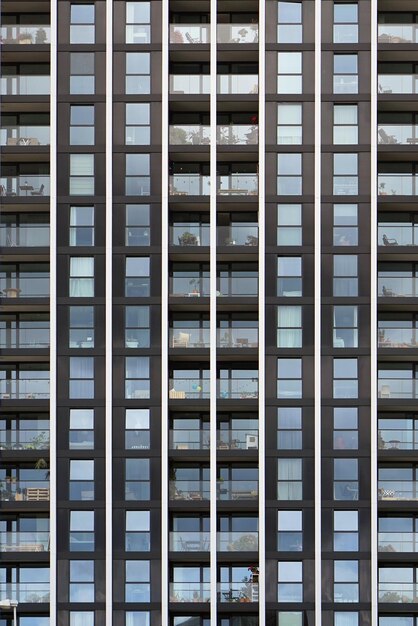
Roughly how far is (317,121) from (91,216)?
9.60 metres

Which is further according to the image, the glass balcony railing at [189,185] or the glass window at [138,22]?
the glass window at [138,22]

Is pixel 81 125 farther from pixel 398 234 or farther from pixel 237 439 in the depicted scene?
pixel 237 439

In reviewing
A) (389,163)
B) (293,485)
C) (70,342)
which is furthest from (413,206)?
(70,342)

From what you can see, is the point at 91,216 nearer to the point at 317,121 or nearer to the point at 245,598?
the point at 317,121

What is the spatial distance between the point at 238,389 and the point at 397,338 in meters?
6.58

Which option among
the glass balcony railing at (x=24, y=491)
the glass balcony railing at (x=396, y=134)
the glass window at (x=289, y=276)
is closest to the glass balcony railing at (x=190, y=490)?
the glass balcony railing at (x=24, y=491)

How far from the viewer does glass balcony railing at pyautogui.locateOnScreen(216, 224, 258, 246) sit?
3931cm

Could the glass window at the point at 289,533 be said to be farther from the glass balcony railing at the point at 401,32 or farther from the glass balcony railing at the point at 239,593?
the glass balcony railing at the point at 401,32

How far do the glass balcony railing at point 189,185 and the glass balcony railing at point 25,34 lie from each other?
7.58 m

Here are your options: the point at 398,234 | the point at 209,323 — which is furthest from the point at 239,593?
the point at 398,234

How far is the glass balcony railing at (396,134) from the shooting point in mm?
39456

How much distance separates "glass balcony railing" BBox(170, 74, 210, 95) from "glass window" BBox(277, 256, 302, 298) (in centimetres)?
752

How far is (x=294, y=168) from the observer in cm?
3925

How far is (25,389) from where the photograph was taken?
39.1 m
